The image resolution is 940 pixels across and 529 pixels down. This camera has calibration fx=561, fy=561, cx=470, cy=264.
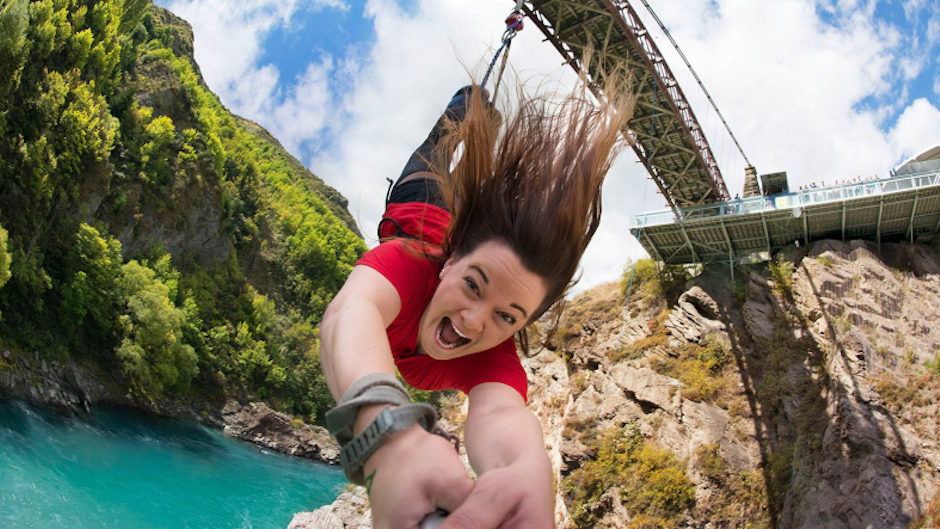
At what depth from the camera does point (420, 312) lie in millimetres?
1745

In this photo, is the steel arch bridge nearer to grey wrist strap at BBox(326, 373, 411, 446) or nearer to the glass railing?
the glass railing

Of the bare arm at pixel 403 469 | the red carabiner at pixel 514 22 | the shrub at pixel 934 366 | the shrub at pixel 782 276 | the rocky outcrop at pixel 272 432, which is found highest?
the shrub at pixel 782 276

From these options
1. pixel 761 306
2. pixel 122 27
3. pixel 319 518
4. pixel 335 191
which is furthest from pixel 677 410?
pixel 335 191

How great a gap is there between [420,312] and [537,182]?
23.1 inches

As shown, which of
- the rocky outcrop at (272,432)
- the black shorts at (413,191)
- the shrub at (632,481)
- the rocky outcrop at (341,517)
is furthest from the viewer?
the rocky outcrop at (272,432)

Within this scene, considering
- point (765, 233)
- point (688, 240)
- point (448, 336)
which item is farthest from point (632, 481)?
point (448, 336)

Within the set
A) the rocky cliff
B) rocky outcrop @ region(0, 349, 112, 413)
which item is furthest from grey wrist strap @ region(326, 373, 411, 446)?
rocky outcrop @ region(0, 349, 112, 413)

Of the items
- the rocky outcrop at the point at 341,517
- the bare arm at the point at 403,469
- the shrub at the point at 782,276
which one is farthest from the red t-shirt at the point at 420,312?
the shrub at the point at 782,276

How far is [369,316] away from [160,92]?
163 ft

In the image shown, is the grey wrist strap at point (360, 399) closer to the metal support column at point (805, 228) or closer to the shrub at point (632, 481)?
the shrub at point (632, 481)

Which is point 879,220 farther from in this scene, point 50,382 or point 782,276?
point 50,382

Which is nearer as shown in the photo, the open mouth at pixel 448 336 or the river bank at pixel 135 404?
the open mouth at pixel 448 336

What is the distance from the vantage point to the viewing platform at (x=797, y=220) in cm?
1241

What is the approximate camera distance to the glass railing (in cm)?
1218
